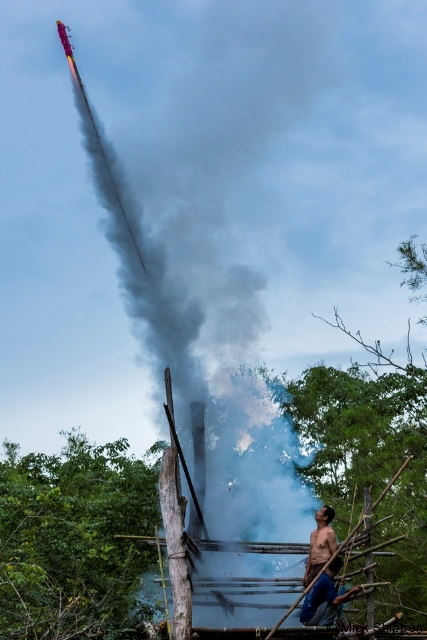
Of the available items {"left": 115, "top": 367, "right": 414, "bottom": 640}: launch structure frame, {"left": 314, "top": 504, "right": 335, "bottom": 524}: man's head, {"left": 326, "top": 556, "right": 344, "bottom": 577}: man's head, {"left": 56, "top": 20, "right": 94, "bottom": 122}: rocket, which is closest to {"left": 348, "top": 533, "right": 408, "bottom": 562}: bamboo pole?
{"left": 115, "top": 367, "right": 414, "bottom": 640}: launch structure frame

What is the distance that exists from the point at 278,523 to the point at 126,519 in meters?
3.16

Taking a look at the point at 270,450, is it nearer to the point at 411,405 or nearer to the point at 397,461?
the point at 397,461

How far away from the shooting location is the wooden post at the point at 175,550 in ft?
30.5

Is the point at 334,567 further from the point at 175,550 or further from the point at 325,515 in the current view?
the point at 175,550

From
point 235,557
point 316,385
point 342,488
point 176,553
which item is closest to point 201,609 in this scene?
point 235,557

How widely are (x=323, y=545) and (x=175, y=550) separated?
5.77ft

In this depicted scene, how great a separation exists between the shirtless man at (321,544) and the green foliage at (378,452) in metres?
3.60

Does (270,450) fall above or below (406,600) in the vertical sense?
above

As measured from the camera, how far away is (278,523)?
16.9 m

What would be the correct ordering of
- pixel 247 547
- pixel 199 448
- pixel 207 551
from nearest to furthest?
pixel 247 547 < pixel 207 551 < pixel 199 448

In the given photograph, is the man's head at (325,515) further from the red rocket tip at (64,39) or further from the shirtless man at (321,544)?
the red rocket tip at (64,39)

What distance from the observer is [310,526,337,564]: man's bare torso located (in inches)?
A: 373

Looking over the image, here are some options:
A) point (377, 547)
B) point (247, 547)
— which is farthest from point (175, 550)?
point (247, 547)

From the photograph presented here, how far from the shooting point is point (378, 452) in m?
20.9
